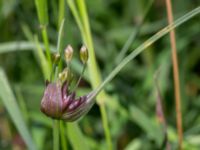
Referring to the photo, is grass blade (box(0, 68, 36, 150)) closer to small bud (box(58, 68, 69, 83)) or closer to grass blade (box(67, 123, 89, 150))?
grass blade (box(67, 123, 89, 150))

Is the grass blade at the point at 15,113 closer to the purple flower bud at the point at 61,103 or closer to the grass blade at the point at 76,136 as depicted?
Result: the grass blade at the point at 76,136

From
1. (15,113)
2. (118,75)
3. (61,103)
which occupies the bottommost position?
(61,103)

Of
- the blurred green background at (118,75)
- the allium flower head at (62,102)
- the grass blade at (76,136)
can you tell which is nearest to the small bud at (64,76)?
the allium flower head at (62,102)

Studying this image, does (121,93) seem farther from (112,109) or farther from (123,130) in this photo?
(123,130)

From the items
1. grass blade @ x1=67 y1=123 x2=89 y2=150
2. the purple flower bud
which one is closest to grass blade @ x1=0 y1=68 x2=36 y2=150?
grass blade @ x1=67 y1=123 x2=89 y2=150

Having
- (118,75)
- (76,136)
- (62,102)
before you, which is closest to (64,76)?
(62,102)

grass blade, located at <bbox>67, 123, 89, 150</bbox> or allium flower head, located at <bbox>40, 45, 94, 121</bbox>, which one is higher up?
grass blade, located at <bbox>67, 123, 89, 150</bbox>

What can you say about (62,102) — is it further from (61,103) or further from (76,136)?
(76,136)
